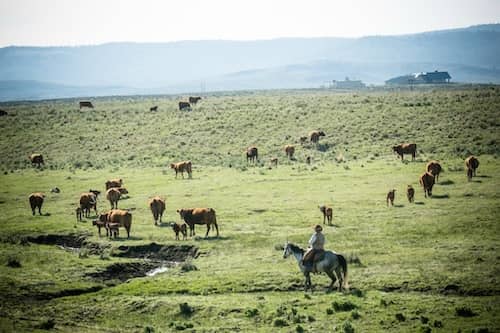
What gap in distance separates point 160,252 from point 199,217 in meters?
3.02

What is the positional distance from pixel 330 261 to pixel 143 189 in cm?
2523

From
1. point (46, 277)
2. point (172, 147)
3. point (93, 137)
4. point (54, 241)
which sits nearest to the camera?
point (46, 277)

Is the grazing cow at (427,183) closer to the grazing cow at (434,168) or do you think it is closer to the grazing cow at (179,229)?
the grazing cow at (434,168)

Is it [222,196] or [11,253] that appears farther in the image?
[222,196]

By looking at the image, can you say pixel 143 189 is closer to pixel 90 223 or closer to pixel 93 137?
pixel 90 223

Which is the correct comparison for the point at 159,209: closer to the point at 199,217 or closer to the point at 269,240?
the point at 199,217

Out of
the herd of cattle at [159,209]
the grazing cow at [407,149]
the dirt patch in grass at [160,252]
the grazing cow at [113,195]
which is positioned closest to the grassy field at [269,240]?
the dirt patch in grass at [160,252]

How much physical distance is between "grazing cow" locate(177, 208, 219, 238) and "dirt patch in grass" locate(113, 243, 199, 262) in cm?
196

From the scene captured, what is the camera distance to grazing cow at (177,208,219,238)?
2966 centimetres

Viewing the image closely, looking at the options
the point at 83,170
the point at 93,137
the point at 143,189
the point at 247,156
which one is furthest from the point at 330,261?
the point at 93,137

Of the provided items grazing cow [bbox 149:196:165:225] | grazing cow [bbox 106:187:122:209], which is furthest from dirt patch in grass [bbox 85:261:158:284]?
grazing cow [bbox 106:187:122:209]

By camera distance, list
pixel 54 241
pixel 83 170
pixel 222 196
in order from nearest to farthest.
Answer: pixel 54 241
pixel 222 196
pixel 83 170

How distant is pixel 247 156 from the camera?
186 feet

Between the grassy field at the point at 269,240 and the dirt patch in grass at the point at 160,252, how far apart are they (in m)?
0.26
